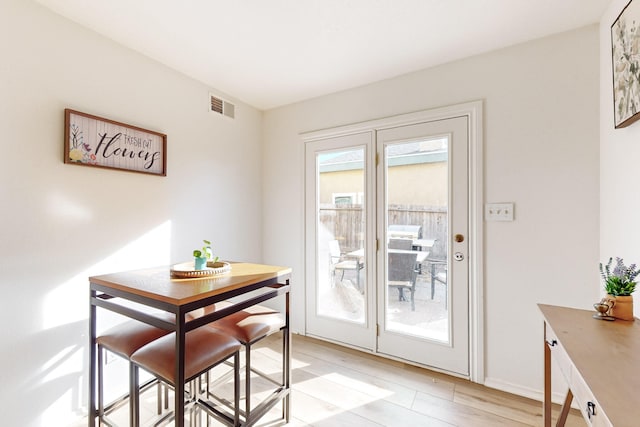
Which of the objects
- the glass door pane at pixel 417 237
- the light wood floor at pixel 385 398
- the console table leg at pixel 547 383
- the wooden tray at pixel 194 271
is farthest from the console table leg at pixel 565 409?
Answer: the wooden tray at pixel 194 271

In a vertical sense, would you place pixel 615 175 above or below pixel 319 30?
below

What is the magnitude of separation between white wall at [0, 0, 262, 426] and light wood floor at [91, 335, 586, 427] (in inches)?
21.8

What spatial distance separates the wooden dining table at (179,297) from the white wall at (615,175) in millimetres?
1785

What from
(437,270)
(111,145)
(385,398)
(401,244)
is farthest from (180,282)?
(437,270)

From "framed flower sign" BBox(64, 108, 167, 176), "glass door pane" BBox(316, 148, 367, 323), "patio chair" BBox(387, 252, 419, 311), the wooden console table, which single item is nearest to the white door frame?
"patio chair" BBox(387, 252, 419, 311)

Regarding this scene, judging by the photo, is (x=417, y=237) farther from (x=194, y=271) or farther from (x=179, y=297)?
(x=179, y=297)

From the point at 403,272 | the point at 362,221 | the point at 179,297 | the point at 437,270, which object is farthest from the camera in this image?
the point at 362,221

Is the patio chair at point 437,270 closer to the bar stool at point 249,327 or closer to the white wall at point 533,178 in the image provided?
the white wall at point 533,178

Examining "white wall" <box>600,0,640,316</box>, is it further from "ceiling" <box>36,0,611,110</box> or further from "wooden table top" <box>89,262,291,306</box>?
"wooden table top" <box>89,262,291,306</box>

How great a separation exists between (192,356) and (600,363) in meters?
1.46

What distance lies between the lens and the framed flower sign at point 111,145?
1698mm

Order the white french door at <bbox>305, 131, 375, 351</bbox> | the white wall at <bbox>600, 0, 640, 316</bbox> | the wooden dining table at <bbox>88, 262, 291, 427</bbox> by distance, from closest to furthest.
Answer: the wooden dining table at <bbox>88, 262, 291, 427</bbox> < the white wall at <bbox>600, 0, 640, 316</bbox> < the white french door at <bbox>305, 131, 375, 351</bbox>

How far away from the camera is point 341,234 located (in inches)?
108

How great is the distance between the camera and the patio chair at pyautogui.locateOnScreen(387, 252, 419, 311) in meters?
2.38
